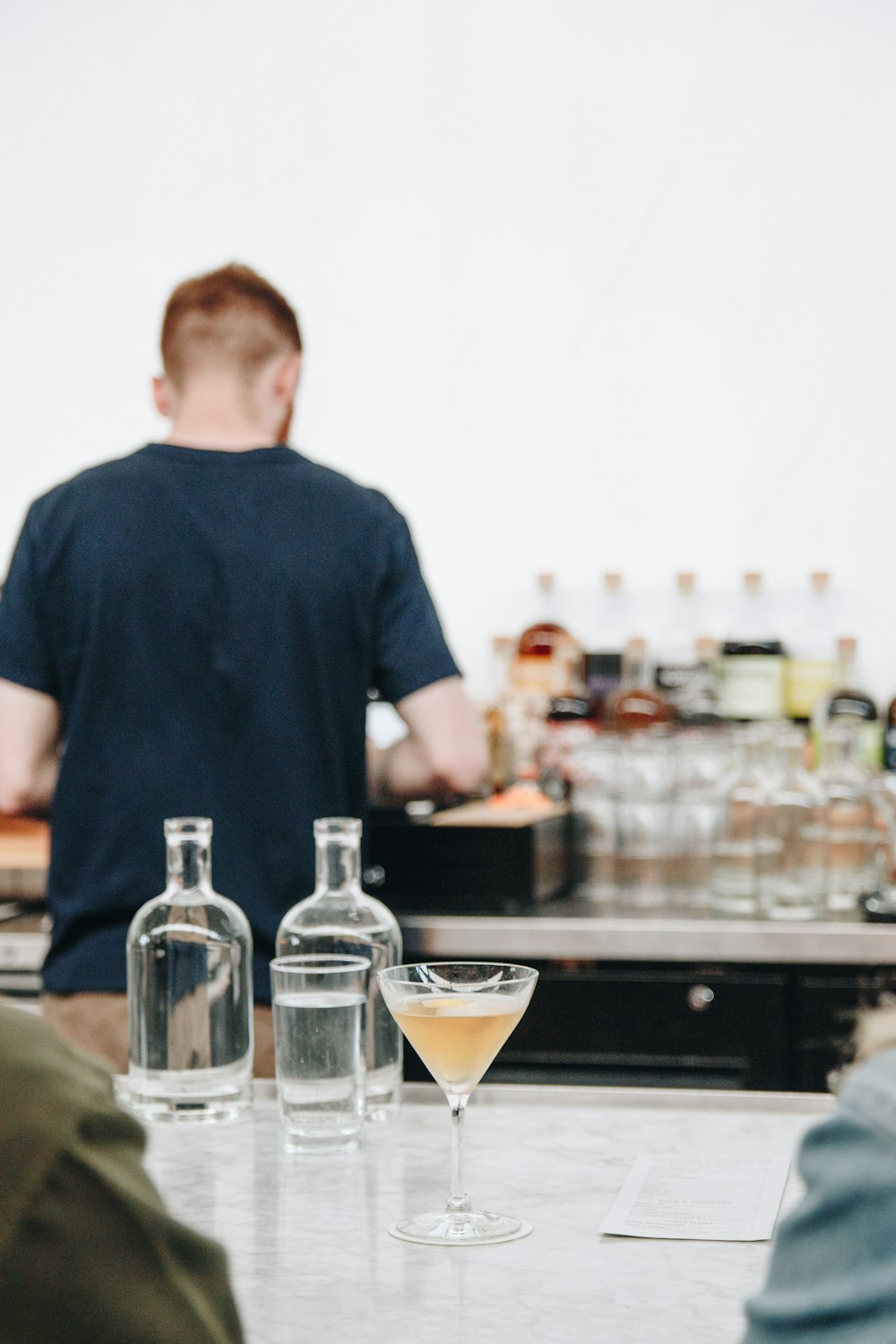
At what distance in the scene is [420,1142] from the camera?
107 centimetres

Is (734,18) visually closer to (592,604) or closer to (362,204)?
(362,204)

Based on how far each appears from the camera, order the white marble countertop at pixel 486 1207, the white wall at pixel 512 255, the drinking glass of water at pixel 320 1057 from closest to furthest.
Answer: the white marble countertop at pixel 486 1207
the drinking glass of water at pixel 320 1057
the white wall at pixel 512 255

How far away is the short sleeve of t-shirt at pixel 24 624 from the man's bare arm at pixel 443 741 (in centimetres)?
39

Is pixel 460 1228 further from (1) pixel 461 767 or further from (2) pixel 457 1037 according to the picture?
(1) pixel 461 767

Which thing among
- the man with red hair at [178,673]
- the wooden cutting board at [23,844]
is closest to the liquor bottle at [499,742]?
the wooden cutting board at [23,844]

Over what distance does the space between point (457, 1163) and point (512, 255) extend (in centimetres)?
232

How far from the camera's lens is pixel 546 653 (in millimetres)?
2844

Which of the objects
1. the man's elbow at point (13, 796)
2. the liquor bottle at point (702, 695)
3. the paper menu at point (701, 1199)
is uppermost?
the liquor bottle at point (702, 695)

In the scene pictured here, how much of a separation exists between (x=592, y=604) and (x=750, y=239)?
700 mm

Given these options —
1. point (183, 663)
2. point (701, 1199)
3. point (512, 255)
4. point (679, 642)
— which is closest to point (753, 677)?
point (679, 642)

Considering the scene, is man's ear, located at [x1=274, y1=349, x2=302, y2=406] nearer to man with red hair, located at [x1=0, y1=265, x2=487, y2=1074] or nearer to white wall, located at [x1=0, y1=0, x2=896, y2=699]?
man with red hair, located at [x1=0, y1=265, x2=487, y2=1074]

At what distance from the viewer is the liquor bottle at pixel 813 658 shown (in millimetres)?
2723

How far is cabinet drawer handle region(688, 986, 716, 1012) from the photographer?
6.89 feet

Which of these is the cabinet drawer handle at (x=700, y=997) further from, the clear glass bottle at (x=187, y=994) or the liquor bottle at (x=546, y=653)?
the clear glass bottle at (x=187, y=994)
